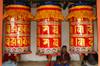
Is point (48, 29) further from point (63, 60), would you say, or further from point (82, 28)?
point (63, 60)

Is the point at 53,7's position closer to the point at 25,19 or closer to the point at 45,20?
the point at 45,20

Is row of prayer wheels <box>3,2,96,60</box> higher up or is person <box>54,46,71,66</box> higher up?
row of prayer wheels <box>3,2,96,60</box>

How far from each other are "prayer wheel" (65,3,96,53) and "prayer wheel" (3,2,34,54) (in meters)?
1.02

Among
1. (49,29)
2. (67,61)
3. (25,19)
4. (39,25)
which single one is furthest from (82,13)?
(67,61)

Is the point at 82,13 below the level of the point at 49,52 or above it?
above

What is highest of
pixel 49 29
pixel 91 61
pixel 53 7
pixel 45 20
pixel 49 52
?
pixel 53 7

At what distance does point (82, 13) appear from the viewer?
8.82ft

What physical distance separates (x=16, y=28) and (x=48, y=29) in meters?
0.69

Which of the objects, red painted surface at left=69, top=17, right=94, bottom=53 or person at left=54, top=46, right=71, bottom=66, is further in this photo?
person at left=54, top=46, right=71, bottom=66

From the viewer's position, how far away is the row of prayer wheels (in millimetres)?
2643

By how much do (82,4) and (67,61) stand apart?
65.4 inches

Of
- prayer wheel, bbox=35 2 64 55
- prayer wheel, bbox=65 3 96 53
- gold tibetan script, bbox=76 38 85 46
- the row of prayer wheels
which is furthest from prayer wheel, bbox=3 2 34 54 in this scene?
gold tibetan script, bbox=76 38 85 46

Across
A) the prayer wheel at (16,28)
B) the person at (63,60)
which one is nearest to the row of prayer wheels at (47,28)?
the prayer wheel at (16,28)

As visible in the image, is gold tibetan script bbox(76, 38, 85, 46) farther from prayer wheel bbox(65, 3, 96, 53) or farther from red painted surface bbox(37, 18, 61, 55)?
red painted surface bbox(37, 18, 61, 55)
